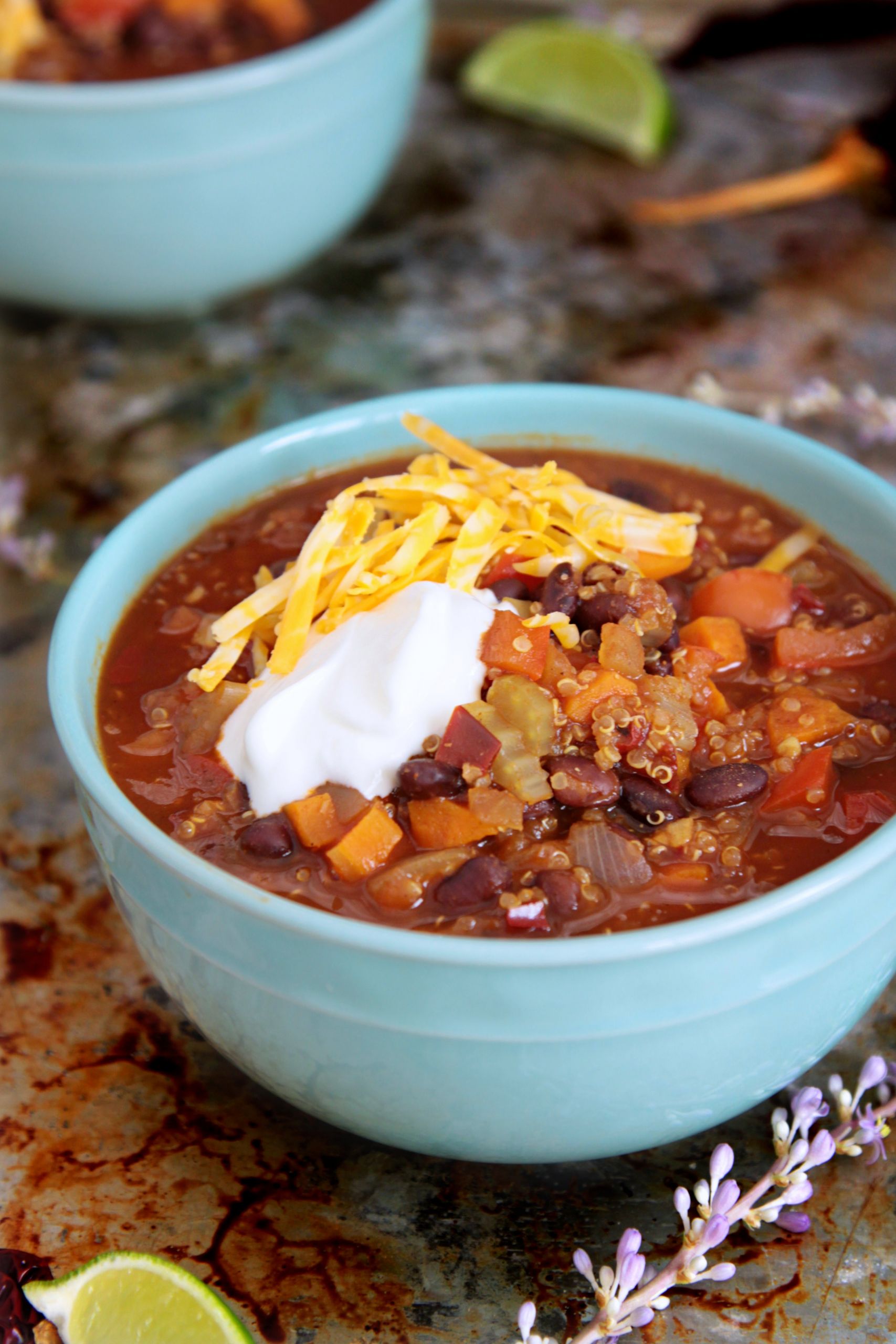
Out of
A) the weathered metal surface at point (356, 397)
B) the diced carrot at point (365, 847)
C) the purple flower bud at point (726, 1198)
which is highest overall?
the diced carrot at point (365, 847)

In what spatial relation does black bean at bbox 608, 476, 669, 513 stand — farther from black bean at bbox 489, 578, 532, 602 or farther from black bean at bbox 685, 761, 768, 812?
black bean at bbox 685, 761, 768, 812

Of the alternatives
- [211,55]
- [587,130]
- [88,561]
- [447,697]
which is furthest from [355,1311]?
[587,130]

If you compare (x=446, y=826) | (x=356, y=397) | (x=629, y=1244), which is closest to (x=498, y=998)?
(x=446, y=826)

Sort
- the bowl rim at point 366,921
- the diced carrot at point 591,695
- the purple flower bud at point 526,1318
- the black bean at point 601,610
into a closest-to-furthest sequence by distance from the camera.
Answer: the bowl rim at point 366,921 → the purple flower bud at point 526,1318 → the diced carrot at point 591,695 → the black bean at point 601,610

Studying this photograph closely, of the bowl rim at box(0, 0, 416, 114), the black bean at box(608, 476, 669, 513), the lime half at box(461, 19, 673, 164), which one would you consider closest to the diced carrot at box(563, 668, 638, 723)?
the black bean at box(608, 476, 669, 513)

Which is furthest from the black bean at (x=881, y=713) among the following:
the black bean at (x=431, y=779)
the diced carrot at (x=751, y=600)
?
the black bean at (x=431, y=779)

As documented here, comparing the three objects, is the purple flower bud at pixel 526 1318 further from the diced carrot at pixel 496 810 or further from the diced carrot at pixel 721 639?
the diced carrot at pixel 721 639

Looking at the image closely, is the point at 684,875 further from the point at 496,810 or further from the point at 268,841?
the point at 268,841

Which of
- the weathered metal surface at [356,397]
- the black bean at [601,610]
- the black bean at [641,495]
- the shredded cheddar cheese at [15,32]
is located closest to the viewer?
the weathered metal surface at [356,397]
